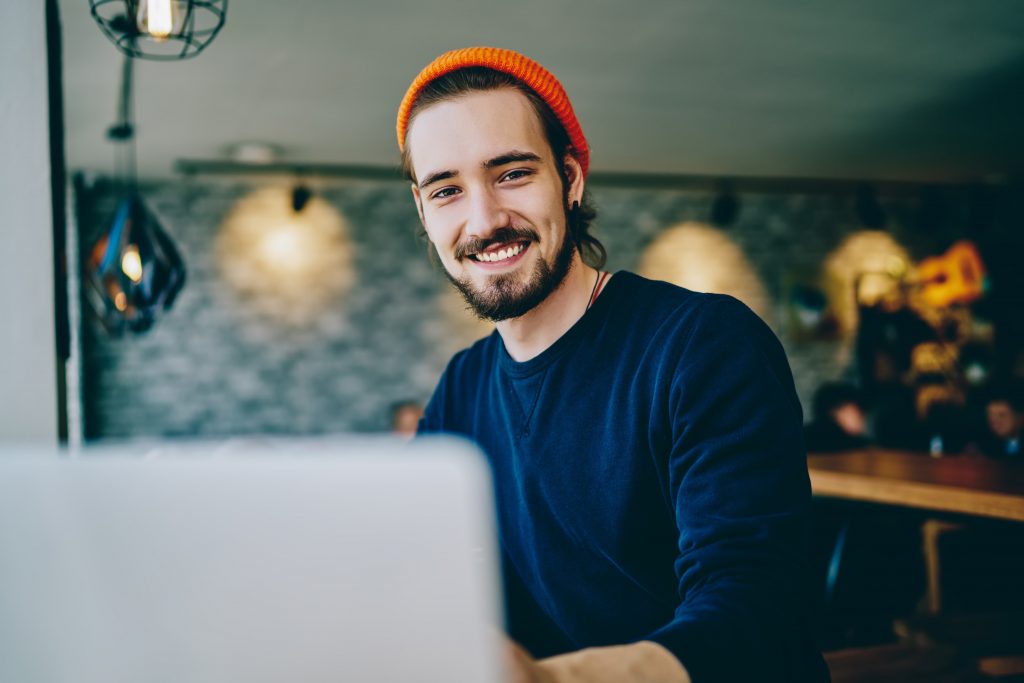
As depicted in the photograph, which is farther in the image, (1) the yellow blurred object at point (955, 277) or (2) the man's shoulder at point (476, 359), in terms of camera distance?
(1) the yellow blurred object at point (955, 277)

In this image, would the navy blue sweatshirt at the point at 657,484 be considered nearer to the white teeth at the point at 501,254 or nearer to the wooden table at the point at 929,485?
the white teeth at the point at 501,254

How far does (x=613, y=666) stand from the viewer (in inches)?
22.9

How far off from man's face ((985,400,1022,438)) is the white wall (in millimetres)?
4689

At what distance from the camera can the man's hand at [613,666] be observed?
54 cm

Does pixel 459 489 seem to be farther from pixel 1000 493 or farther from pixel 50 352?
pixel 1000 493

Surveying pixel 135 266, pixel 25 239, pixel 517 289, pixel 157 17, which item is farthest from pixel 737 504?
pixel 135 266

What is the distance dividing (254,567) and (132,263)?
2.77 m

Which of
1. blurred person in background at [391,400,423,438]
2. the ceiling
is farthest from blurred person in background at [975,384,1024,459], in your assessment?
blurred person in background at [391,400,423,438]

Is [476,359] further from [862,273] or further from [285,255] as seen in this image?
[862,273]

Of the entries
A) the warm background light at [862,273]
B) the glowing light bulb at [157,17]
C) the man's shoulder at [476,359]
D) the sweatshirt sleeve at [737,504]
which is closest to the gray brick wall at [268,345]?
the warm background light at [862,273]

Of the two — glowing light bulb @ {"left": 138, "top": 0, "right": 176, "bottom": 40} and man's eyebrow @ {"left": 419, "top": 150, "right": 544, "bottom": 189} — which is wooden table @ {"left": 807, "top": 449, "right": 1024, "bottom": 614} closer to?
man's eyebrow @ {"left": 419, "top": 150, "right": 544, "bottom": 189}

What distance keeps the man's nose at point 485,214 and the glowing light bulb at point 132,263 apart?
2.18m

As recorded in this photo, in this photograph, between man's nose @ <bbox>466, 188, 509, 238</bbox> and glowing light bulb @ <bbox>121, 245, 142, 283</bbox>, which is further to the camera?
glowing light bulb @ <bbox>121, 245, 142, 283</bbox>

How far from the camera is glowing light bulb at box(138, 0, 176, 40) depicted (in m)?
1.62
